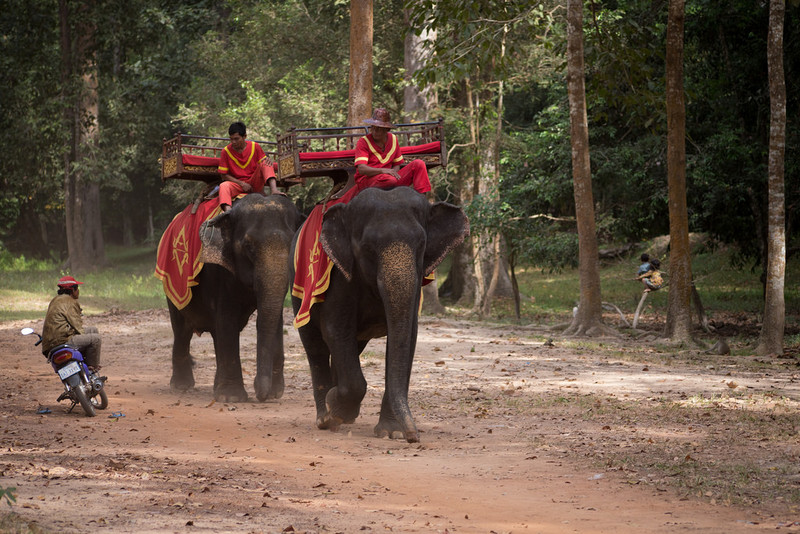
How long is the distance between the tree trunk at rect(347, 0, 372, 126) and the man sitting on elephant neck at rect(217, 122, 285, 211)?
5216 mm

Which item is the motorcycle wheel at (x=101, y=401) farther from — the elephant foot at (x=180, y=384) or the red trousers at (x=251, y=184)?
the red trousers at (x=251, y=184)

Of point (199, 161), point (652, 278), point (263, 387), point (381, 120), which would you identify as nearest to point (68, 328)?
point (263, 387)

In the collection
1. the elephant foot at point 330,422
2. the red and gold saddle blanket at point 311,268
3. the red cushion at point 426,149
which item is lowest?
the elephant foot at point 330,422

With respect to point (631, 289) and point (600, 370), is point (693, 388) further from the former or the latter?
point (631, 289)

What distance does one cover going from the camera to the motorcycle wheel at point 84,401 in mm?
9984

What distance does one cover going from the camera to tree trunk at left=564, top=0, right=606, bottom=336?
17.2m

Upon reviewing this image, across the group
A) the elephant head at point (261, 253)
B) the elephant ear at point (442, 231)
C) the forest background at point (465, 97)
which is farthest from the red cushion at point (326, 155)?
the forest background at point (465, 97)

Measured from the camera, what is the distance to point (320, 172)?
963 centimetres

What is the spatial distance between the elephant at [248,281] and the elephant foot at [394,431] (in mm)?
2398

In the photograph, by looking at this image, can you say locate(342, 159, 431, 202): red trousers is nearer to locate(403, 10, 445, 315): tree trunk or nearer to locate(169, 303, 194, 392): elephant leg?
locate(169, 303, 194, 392): elephant leg

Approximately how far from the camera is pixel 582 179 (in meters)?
17.6

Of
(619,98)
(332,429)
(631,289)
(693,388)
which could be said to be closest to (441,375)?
(693,388)

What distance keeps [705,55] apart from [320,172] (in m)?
14.2

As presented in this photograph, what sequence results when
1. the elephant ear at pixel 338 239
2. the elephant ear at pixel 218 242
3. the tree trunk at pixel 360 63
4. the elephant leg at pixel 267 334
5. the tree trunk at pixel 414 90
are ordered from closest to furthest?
the elephant ear at pixel 338 239 < the elephant leg at pixel 267 334 < the elephant ear at pixel 218 242 < the tree trunk at pixel 360 63 < the tree trunk at pixel 414 90
